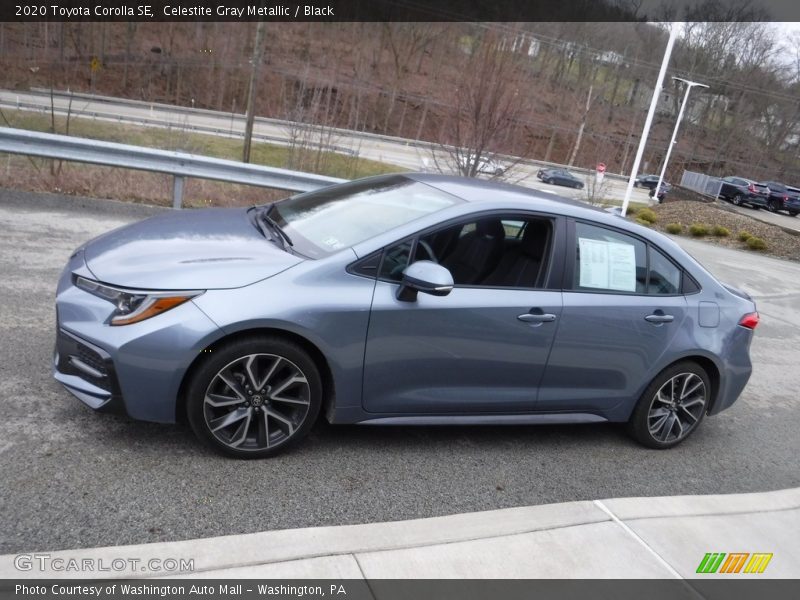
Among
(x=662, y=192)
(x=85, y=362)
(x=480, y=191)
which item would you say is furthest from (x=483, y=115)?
(x=662, y=192)

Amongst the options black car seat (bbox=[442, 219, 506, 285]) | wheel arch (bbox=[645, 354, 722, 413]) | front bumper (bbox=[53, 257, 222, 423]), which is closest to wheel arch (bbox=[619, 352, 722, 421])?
wheel arch (bbox=[645, 354, 722, 413])

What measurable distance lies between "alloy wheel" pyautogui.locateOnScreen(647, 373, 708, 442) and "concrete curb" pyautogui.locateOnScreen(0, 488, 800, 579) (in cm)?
69

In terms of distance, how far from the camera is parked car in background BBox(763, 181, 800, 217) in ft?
141

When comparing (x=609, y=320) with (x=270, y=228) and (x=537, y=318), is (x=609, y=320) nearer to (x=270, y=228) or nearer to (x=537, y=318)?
(x=537, y=318)

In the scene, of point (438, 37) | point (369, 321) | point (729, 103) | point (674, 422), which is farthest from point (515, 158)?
point (729, 103)

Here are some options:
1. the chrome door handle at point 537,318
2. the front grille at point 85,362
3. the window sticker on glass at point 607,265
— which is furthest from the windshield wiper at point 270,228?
the window sticker on glass at point 607,265

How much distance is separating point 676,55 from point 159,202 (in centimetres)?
7546

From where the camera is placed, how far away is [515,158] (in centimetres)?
1633

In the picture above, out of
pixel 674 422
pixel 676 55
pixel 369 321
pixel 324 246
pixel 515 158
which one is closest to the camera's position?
pixel 369 321

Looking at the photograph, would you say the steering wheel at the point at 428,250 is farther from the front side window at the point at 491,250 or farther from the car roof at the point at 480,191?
the car roof at the point at 480,191

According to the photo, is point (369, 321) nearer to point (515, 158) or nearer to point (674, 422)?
point (674, 422)

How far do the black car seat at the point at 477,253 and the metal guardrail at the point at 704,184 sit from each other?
143 ft

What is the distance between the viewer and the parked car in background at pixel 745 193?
139 ft
